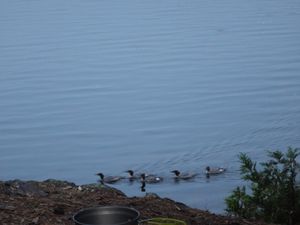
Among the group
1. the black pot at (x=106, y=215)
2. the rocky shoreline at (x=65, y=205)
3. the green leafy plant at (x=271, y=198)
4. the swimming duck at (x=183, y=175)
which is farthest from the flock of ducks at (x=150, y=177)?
the black pot at (x=106, y=215)

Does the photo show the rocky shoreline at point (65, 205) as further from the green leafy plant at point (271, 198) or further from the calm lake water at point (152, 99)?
the calm lake water at point (152, 99)

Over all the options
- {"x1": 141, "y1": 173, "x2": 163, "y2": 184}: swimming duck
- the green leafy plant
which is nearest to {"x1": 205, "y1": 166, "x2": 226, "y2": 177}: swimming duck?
{"x1": 141, "y1": 173, "x2": 163, "y2": 184}: swimming duck

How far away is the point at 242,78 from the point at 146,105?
3493mm

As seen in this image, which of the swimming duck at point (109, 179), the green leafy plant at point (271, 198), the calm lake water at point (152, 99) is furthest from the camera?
the calm lake water at point (152, 99)

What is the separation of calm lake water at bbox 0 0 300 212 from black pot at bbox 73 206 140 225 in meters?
4.77

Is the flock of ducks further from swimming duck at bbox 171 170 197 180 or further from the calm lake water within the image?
the calm lake water

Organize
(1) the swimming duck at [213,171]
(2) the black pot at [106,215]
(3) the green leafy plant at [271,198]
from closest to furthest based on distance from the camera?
(2) the black pot at [106,215]
(3) the green leafy plant at [271,198]
(1) the swimming duck at [213,171]

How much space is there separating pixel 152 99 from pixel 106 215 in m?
12.5

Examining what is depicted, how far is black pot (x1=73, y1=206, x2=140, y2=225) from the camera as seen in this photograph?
5223mm

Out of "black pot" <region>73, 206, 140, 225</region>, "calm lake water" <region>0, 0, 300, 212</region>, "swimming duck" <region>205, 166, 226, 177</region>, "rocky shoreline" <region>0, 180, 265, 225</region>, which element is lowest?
"black pot" <region>73, 206, 140, 225</region>

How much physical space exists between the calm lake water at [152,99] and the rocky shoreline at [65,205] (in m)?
3.20

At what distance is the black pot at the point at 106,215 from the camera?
17.1 feet

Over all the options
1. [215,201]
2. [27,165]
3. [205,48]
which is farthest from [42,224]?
[205,48]

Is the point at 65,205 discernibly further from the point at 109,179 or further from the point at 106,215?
the point at 109,179
